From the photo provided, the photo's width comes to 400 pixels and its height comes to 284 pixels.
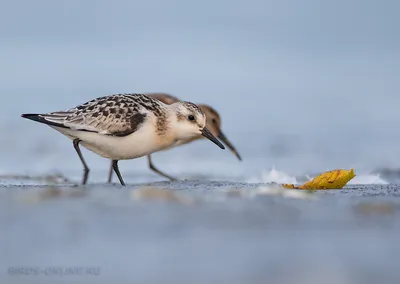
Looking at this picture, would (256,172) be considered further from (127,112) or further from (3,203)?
(3,203)

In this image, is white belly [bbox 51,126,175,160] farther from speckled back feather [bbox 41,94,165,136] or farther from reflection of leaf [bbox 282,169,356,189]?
reflection of leaf [bbox 282,169,356,189]

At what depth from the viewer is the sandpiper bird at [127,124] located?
873 centimetres

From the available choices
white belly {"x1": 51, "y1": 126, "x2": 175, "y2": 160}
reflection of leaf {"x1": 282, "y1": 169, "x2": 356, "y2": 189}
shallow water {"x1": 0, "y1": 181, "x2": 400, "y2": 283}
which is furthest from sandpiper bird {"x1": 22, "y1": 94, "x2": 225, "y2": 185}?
shallow water {"x1": 0, "y1": 181, "x2": 400, "y2": 283}

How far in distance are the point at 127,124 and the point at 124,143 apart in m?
0.18

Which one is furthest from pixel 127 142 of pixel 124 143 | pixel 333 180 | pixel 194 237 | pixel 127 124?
pixel 194 237

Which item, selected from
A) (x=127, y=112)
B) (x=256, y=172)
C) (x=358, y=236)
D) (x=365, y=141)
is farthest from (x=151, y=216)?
(x=365, y=141)

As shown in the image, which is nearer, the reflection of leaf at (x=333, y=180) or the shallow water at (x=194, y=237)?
the shallow water at (x=194, y=237)

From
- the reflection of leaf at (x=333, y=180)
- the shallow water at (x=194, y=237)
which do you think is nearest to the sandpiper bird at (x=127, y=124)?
the reflection of leaf at (x=333, y=180)

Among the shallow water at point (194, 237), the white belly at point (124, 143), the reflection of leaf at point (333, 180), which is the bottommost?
the reflection of leaf at point (333, 180)

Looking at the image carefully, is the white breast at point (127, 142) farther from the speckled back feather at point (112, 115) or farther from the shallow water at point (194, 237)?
the shallow water at point (194, 237)

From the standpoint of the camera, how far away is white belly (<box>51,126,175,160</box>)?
8.72 m

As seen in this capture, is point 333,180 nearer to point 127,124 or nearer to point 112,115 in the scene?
point 127,124

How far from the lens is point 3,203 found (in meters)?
6.21

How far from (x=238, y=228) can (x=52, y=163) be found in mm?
8710
